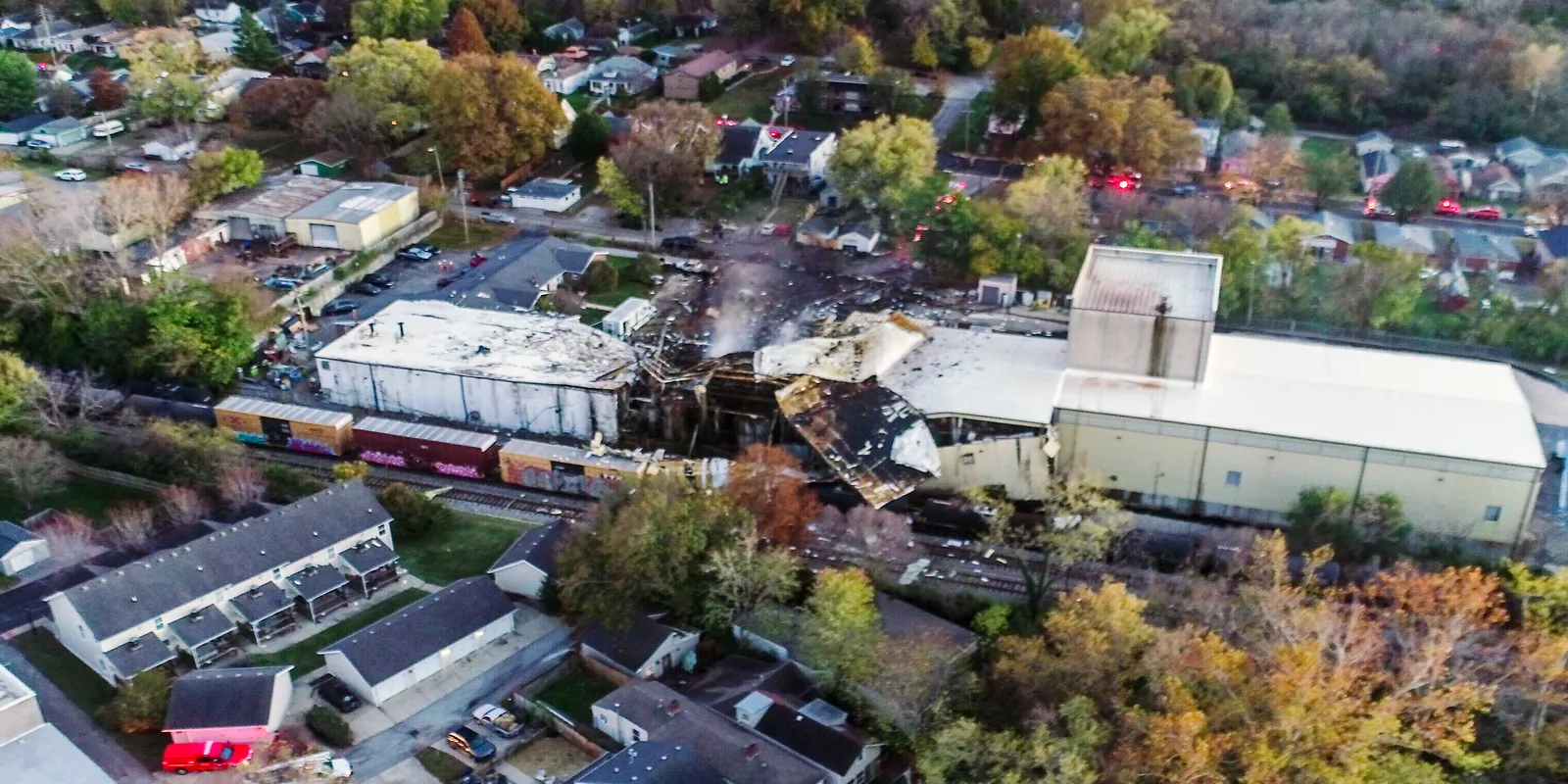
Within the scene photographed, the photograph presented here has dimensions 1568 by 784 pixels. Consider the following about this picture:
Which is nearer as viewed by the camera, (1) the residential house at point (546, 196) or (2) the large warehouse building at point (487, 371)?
(2) the large warehouse building at point (487, 371)

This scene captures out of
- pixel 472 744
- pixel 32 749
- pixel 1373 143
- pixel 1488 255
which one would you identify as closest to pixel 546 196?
pixel 472 744

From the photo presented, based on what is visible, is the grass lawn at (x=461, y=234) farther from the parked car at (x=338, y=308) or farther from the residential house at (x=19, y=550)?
the residential house at (x=19, y=550)

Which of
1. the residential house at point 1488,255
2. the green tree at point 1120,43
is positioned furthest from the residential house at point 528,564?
the green tree at point 1120,43

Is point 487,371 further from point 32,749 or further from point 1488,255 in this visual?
point 1488,255

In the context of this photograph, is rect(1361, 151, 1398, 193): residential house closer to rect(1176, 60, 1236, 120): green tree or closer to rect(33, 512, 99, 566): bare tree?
rect(1176, 60, 1236, 120): green tree

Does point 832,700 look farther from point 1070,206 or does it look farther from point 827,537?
point 1070,206
